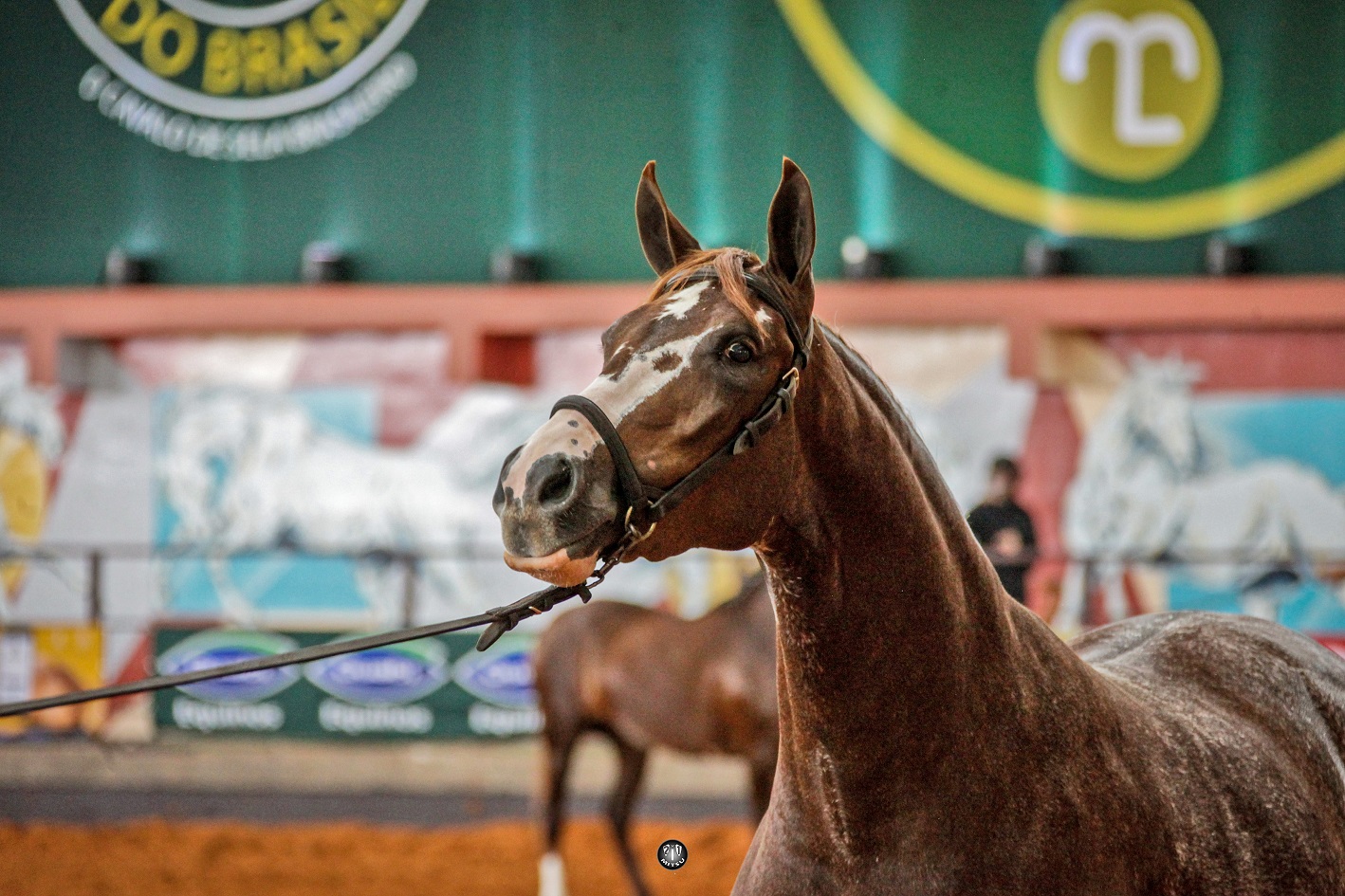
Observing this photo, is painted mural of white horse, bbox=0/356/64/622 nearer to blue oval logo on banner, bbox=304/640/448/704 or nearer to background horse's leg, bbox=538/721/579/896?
blue oval logo on banner, bbox=304/640/448/704

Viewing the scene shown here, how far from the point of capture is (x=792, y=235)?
5.33 ft

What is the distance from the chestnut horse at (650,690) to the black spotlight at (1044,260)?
3.54 m

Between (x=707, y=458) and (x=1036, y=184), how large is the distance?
7.16m

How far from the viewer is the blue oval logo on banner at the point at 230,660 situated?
709 cm

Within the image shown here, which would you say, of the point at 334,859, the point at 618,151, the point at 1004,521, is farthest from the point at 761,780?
the point at 618,151

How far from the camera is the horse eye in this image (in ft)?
5.11

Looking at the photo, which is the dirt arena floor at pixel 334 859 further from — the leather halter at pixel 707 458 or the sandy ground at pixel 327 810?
the leather halter at pixel 707 458

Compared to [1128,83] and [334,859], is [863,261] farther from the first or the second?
[334,859]

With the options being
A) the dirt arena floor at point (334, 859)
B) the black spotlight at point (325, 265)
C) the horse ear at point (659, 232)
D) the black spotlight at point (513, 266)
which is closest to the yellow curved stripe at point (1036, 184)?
the black spotlight at point (513, 266)

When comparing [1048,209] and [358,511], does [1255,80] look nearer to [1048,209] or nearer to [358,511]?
[1048,209]

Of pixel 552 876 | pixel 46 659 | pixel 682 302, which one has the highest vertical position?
pixel 682 302

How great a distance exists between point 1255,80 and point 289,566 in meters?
6.37

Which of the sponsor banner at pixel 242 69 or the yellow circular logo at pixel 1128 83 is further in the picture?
the sponsor banner at pixel 242 69

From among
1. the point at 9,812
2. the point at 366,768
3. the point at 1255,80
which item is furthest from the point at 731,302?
the point at 1255,80
